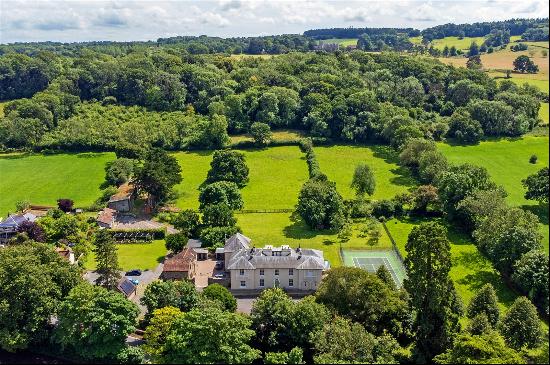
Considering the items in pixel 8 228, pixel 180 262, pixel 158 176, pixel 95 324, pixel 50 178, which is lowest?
pixel 180 262

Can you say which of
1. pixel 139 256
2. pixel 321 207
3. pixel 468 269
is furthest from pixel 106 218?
pixel 468 269

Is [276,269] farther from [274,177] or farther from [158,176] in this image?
[274,177]

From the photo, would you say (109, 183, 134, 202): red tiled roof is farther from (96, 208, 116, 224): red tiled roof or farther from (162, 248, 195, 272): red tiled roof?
(162, 248, 195, 272): red tiled roof

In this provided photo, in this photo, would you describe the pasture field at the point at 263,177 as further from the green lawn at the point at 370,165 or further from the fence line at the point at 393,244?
Result: the fence line at the point at 393,244

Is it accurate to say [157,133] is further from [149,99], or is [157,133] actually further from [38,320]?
[38,320]

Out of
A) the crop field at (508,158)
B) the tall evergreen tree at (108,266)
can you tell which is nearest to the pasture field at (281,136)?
the crop field at (508,158)

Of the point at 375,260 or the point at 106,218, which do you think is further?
the point at 106,218

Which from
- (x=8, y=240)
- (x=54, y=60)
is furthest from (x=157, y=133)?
(x=54, y=60)
